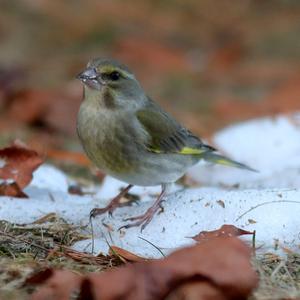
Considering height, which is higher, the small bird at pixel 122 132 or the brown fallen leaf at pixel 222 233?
the small bird at pixel 122 132

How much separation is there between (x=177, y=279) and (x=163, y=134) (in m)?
2.07

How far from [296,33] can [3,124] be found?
4.87 meters

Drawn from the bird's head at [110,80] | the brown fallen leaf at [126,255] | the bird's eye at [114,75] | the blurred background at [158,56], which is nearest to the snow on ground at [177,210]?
the brown fallen leaf at [126,255]

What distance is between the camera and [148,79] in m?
10.3

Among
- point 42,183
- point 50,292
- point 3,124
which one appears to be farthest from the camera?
point 3,124

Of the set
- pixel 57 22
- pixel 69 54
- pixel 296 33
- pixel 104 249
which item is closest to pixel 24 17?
pixel 57 22

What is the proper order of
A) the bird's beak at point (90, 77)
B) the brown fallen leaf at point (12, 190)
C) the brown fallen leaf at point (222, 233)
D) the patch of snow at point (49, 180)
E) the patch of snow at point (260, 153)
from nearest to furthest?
the brown fallen leaf at point (222, 233) < the bird's beak at point (90, 77) < the brown fallen leaf at point (12, 190) < the patch of snow at point (49, 180) < the patch of snow at point (260, 153)

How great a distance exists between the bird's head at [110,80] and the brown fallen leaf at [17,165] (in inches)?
26.6

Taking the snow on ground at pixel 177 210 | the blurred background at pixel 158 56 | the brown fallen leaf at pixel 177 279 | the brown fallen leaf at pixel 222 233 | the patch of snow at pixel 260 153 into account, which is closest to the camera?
the brown fallen leaf at pixel 177 279

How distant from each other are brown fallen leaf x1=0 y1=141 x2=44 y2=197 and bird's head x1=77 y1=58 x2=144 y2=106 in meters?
0.68

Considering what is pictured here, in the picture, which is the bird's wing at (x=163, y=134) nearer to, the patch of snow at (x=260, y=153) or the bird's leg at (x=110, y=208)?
the bird's leg at (x=110, y=208)

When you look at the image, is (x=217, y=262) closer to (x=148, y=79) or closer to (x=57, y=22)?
(x=148, y=79)

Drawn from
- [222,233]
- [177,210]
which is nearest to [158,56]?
[177,210]

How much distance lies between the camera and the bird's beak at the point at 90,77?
4.84m
